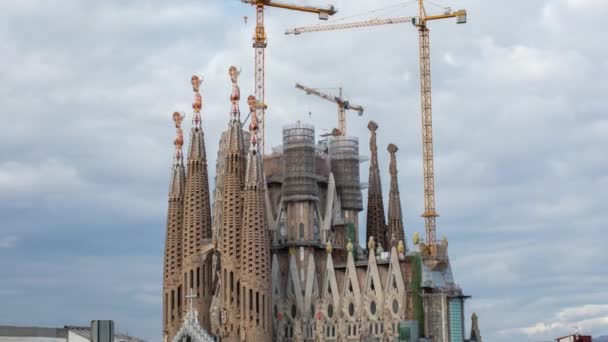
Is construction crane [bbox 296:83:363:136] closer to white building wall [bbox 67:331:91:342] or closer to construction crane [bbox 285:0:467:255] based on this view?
construction crane [bbox 285:0:467:255]

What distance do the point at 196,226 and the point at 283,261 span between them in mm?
9144

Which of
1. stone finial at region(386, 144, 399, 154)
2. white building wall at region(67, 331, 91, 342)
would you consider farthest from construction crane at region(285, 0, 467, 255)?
white building wall at region(67, 331, 91, 342)

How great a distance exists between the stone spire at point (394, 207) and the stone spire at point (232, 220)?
19.7 metres

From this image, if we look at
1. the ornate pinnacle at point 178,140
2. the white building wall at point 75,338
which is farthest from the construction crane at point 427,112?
the white building wall at point 75,338

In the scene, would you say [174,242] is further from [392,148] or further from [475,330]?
[475,330]

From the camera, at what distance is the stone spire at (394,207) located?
109375mm

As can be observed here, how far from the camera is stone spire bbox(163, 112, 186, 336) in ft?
317

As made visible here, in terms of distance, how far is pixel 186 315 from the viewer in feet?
302

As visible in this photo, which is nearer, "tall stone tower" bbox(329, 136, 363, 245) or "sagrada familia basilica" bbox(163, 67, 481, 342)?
"sagrada familia basilica" bbox(163, 67, 481, 342)

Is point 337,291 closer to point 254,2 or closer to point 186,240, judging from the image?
point 186,240

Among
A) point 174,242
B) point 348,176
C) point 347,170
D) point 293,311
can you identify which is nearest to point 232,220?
point 174,242

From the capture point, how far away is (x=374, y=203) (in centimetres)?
11075

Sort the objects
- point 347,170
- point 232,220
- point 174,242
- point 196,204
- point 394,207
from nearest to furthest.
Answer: point 232,220 < point 196,204 < point 174,242 < point 347,170 < point 394,207

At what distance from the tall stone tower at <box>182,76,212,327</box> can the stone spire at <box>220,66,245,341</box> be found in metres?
2.20
